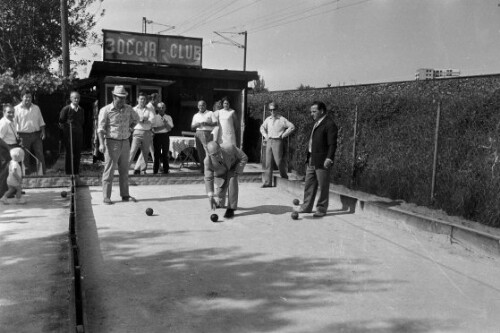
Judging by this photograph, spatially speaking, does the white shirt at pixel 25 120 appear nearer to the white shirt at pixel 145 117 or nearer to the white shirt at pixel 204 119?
the white shirt at pixel 145 117

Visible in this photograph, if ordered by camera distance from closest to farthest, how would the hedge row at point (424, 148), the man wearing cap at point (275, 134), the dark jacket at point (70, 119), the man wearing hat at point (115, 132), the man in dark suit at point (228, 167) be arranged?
the hedge row at point (424, 148)
the man in dark suit at point (228, 167)
the man wearing hat at point (115, 132)
the dark jacket at point (70, 119)
the man wearing cap at point (275, 134)

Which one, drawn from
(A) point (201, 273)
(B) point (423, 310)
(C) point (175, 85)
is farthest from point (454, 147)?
(C) point (175, 85)

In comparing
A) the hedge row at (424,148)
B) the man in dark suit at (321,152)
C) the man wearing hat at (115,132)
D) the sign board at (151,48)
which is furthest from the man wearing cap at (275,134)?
the sign board at (151,48)

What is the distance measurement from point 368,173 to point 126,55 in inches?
384

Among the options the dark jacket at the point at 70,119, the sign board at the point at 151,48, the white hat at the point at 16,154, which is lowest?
the white hat at the point at 16,154

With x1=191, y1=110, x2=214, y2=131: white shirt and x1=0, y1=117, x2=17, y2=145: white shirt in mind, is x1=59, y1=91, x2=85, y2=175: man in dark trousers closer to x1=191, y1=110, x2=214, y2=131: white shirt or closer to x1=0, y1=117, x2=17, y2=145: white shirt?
x1=0, y1=117, x2=17, y2=145: white shirt

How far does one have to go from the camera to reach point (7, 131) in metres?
9.43

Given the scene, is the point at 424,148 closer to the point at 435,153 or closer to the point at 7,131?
the point at 435,153

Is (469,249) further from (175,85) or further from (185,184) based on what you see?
(175,85)

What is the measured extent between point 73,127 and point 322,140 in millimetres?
5776

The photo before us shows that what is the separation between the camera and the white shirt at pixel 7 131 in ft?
30.8

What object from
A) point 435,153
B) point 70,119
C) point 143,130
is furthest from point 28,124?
point 435,153

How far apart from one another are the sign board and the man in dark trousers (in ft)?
18.6

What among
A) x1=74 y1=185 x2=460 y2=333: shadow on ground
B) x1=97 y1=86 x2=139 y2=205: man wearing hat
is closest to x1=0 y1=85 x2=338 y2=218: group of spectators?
x1=97 y1=86 x2=139 y2=205: man wearing hat
